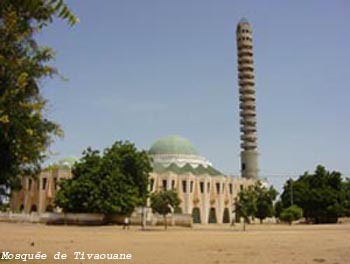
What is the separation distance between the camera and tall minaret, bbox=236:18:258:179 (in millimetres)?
105562

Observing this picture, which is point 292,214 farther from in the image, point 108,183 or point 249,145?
point 249,145

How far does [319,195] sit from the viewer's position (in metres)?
75.2

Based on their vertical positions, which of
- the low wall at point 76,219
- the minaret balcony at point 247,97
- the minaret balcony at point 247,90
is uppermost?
the minaret balcony at point 247,90

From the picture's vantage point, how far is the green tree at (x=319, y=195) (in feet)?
244

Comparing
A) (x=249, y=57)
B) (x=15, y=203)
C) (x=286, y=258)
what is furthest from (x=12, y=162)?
(x=249, y=57)

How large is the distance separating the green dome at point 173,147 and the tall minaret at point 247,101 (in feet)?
35.2

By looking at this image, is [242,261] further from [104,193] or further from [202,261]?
[104,193]

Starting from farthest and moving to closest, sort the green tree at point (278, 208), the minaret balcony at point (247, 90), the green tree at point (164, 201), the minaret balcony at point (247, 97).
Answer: the minaret balcony at point (247, 90) < the minaret balcony at point (247, 97) < the green tree at point (278, 208) < the green tree at point (164, 201)

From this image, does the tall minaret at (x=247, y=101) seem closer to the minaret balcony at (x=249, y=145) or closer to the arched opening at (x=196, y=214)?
the minaret balcony at (x=249, y=145)

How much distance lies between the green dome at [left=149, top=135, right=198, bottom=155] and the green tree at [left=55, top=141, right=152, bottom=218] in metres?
38.8

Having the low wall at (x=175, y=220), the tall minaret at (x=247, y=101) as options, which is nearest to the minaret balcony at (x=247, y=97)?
the tall minaret at (x=247, y=101)

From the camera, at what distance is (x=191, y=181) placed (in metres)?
88.3

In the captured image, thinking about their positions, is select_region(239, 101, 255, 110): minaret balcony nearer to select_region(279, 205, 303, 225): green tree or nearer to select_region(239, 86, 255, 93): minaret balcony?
select_region(239, 86, 255, 93): minaret balcony

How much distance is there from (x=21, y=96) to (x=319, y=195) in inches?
2642
